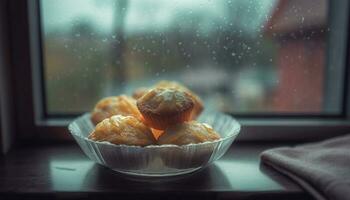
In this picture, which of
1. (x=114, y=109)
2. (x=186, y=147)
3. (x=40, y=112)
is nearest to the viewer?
(x=186, y=147)

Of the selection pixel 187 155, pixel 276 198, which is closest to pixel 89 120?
pixel 187 155

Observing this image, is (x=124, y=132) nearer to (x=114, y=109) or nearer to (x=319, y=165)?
(x=114, y=109)

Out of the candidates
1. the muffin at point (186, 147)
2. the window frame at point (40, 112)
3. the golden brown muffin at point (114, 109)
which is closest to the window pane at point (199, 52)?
the window frame at point (40, 112)

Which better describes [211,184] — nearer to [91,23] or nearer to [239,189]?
[239,189]

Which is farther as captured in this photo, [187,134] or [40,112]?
[40,112]

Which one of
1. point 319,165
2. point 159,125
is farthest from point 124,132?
point 319,165

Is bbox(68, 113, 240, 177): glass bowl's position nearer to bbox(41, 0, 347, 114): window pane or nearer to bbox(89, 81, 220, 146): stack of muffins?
bbox(89, 81, 220, 146): stack of muffins

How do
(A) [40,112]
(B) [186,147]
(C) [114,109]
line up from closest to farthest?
1. (B) [186,147]
2. (C) [114,109]
3. (A) [40,112]
